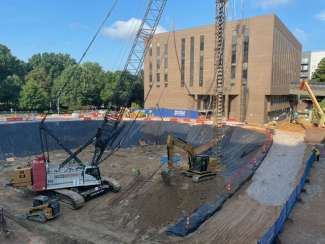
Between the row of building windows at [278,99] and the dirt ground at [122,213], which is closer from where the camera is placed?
the dirt ground at [122,213]

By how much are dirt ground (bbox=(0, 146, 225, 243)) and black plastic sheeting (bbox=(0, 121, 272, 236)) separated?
1.84 m

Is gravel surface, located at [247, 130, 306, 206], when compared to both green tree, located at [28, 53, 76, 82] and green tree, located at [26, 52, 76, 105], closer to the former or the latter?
green tree, located at [26, 52, 76, 105]

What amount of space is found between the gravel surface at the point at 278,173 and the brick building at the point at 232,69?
16.8 metres

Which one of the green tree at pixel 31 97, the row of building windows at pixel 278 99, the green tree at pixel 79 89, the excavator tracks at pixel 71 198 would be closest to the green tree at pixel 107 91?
the green tree at pixel 79 89

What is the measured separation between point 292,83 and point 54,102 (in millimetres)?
56228

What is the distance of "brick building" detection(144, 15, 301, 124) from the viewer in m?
49.5

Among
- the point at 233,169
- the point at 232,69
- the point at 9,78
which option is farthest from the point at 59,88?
the point at 233,169

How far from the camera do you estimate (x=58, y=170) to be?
21219 millimetres

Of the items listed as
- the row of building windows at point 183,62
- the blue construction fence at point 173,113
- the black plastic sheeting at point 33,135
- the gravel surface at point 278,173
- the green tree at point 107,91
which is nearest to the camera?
the gravel surface at point 278,173

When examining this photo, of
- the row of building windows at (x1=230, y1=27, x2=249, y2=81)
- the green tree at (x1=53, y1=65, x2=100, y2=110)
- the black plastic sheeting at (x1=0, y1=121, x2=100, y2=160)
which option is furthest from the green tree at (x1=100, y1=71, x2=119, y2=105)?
the row of building windows at (x1=230, y1=27, x2=249, y2=81)

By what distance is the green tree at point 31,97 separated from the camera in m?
66.8

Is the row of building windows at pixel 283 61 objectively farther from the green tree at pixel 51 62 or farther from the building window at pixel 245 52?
the green tree at pixel 51 62

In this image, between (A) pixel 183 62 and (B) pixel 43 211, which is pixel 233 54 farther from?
(B) pixel 43 211

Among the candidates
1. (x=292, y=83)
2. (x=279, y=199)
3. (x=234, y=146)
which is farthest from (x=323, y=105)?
(x=279, y=199)
